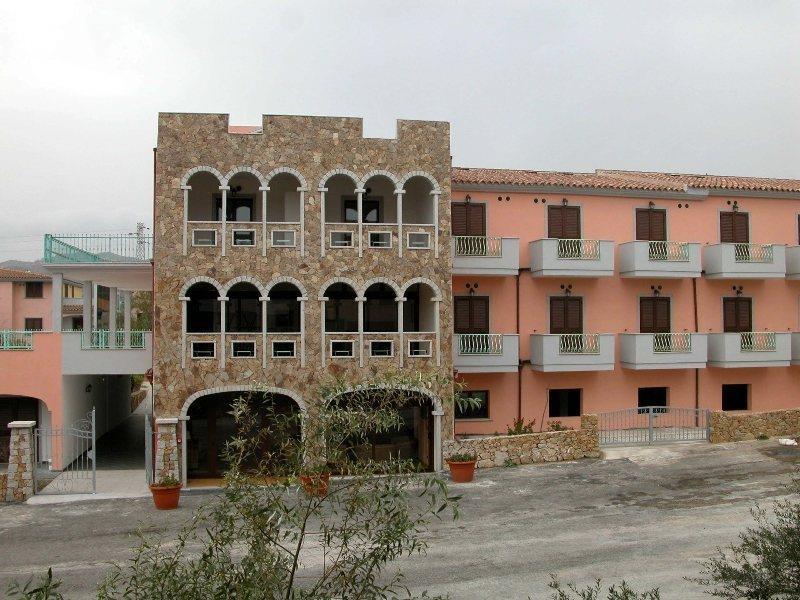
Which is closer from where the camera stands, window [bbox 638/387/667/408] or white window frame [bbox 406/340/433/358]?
white window frame [bbox 406/340/433/358]

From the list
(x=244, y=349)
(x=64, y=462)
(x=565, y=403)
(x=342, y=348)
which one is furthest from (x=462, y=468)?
(x=64, y=462)

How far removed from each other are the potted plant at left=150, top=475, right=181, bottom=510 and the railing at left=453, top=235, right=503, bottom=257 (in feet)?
39.6

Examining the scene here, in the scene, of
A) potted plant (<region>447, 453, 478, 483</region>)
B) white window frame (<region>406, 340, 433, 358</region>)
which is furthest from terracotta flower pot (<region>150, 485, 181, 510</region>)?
potted plant (<region>447, 453, 478, 483</region>)

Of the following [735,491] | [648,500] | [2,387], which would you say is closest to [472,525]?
[648,500]

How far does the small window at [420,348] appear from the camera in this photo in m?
21.9

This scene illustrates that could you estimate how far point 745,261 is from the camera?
87.7ft

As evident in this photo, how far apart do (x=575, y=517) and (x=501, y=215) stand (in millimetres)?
12133

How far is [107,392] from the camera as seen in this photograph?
29.8m

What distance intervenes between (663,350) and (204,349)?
55.3 feet

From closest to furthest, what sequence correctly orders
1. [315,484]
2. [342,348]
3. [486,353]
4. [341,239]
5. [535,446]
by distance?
[315,484], [342,348], [341,239], [535,446], [486,353]

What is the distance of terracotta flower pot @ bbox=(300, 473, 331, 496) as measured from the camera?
5.82 meters

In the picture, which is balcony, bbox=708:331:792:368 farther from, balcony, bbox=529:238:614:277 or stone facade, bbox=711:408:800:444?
balcony, bbox=529:238:614:277

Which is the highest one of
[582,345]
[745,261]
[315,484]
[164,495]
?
[745,261]

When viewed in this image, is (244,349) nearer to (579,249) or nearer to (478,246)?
(478,246)
